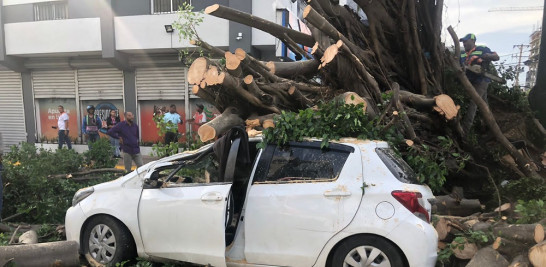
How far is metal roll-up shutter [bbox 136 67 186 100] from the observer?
43.2ft

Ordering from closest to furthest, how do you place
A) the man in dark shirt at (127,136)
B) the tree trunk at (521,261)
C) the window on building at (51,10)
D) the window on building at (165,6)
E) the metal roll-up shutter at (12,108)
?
the tree trunk at (521,261)
the man in dark shirt at (127,136)
the window on building at (165,6)
the window on building at (51,10)
the metal roll-up shutter at (12,108)

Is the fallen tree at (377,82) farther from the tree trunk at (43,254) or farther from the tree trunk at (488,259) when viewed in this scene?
the tree trunk at (43,254)

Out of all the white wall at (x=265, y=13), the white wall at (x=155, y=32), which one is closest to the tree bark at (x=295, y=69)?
the white wall at (x=265, y=13)

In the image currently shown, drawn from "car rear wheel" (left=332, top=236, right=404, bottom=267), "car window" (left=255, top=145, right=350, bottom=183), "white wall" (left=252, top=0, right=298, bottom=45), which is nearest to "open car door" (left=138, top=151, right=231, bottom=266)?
"car window" (left=255, top=145, right=350, bottom=183)

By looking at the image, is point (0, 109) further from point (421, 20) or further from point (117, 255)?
point (421, 20)

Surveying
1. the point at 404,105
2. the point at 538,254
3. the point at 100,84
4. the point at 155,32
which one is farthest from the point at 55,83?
the point at 538,254

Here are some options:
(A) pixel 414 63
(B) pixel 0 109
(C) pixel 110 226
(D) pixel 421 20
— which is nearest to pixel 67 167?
(C) pixel 110 226

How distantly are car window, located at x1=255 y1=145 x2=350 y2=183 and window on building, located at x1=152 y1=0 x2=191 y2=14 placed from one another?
1029 cm

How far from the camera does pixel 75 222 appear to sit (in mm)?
3982

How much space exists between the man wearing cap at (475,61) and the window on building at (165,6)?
9139 millimetres

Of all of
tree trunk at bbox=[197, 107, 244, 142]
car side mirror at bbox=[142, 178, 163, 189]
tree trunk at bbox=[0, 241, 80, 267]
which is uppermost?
tree trunk at bbox=[197, 107, 244, 142]

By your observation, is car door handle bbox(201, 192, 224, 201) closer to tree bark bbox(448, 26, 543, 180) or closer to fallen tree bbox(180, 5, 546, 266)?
fallen tree bbox(180, 5, 546, 266)

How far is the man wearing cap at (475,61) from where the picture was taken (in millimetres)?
6180

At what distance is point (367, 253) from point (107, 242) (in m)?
2.69
